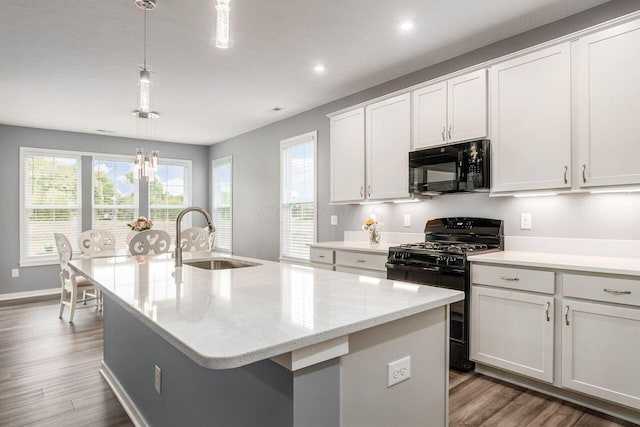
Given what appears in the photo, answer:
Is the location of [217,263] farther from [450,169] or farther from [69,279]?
[69,279]

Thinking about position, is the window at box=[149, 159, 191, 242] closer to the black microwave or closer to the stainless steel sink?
the stainless steel sink

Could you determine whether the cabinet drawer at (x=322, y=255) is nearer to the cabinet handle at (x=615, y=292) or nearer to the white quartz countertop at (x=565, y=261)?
the white quartz countertop at (x=565, y=261)

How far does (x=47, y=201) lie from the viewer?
5.95 m

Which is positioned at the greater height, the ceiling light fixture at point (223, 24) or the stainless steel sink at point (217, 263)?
the ceiling light fixture at point (223, 24)

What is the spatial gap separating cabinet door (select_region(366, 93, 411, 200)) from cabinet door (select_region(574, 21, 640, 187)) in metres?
1.37

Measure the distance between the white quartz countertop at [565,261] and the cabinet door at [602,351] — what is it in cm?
22

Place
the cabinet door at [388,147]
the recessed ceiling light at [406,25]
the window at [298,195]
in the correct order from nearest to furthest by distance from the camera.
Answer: the recessed ceiling light at [406,25] → the cabinet door at [388,147] → the window at [298,195]

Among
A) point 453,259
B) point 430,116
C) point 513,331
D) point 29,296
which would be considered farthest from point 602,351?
point 29,296

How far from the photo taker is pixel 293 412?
100 cm

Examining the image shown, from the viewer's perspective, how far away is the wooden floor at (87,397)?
7.32ft

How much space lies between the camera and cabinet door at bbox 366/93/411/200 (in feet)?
11.6

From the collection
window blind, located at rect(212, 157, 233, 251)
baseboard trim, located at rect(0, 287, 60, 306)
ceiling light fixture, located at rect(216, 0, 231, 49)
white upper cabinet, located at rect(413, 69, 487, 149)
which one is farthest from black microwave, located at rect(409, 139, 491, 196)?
baseboard trim, located at rect(0, 287, 60, 306)

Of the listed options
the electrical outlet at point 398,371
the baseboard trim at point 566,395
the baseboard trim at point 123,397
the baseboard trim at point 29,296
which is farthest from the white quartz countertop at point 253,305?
the baseboard trim at point 29,296

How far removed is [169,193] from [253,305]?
21.3 feet
